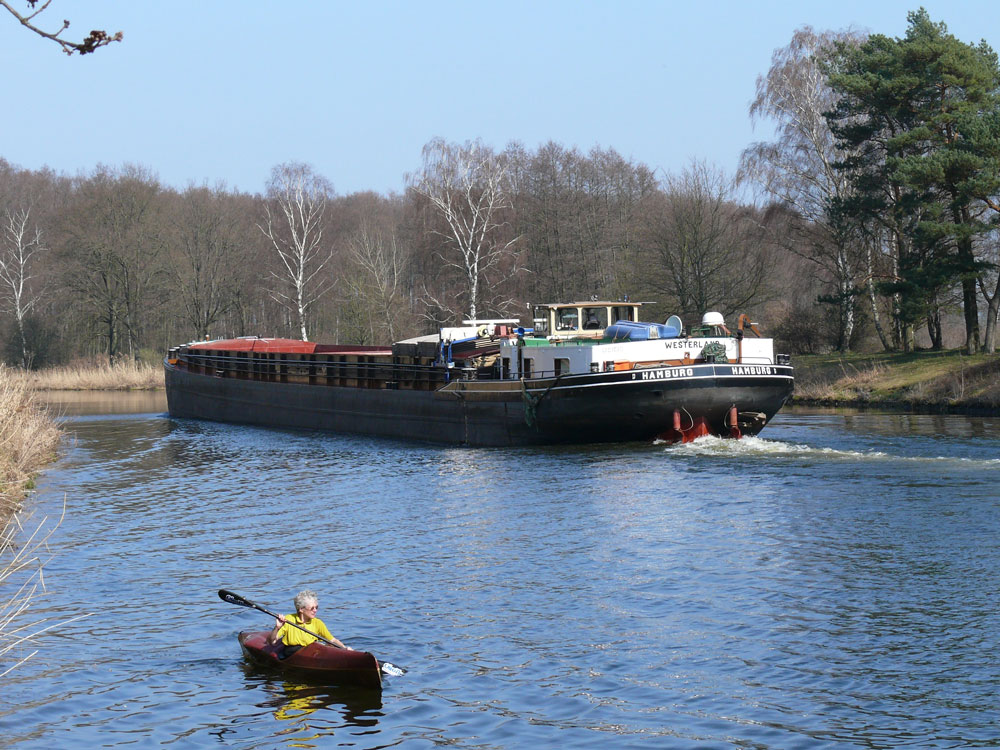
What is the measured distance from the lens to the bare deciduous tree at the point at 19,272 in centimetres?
7044

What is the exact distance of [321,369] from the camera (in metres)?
40.2

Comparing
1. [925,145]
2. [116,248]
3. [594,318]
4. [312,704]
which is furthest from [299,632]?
[116,248]

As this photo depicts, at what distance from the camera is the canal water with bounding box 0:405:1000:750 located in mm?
10852

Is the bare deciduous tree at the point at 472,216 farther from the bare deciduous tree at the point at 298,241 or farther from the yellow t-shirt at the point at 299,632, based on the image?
the yellow t-shirt at the point at 299,632

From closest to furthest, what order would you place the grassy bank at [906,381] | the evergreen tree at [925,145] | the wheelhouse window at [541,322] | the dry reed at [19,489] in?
the dry reed at [19,489] → the wheelhouse window at [541,322] → the grassy bank at [906,381] → the evergreen tree at [925,145]

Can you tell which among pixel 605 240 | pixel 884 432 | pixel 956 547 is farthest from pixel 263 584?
pixel 605 240

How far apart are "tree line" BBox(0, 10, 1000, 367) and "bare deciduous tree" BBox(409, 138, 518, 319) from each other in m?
0.16

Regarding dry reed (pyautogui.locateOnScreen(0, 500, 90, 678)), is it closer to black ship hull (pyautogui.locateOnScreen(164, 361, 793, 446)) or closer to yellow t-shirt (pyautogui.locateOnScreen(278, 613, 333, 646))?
yellow t-shirt (pyautogui.locateOnScreen(278, 613, 333, 646))

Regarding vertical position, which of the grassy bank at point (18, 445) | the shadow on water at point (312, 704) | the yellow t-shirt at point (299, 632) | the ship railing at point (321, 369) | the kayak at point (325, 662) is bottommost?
the shadow on water at point (312, 704)

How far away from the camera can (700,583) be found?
1545cm

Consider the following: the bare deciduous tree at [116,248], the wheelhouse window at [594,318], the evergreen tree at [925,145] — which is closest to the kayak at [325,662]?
the wheelhouse window at [594,318]

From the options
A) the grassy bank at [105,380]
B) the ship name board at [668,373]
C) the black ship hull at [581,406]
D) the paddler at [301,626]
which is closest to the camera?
the paddler at [301,626]

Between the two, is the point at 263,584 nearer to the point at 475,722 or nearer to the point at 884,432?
the point at 475,722

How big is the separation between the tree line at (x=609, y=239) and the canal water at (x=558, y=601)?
17.2 m
